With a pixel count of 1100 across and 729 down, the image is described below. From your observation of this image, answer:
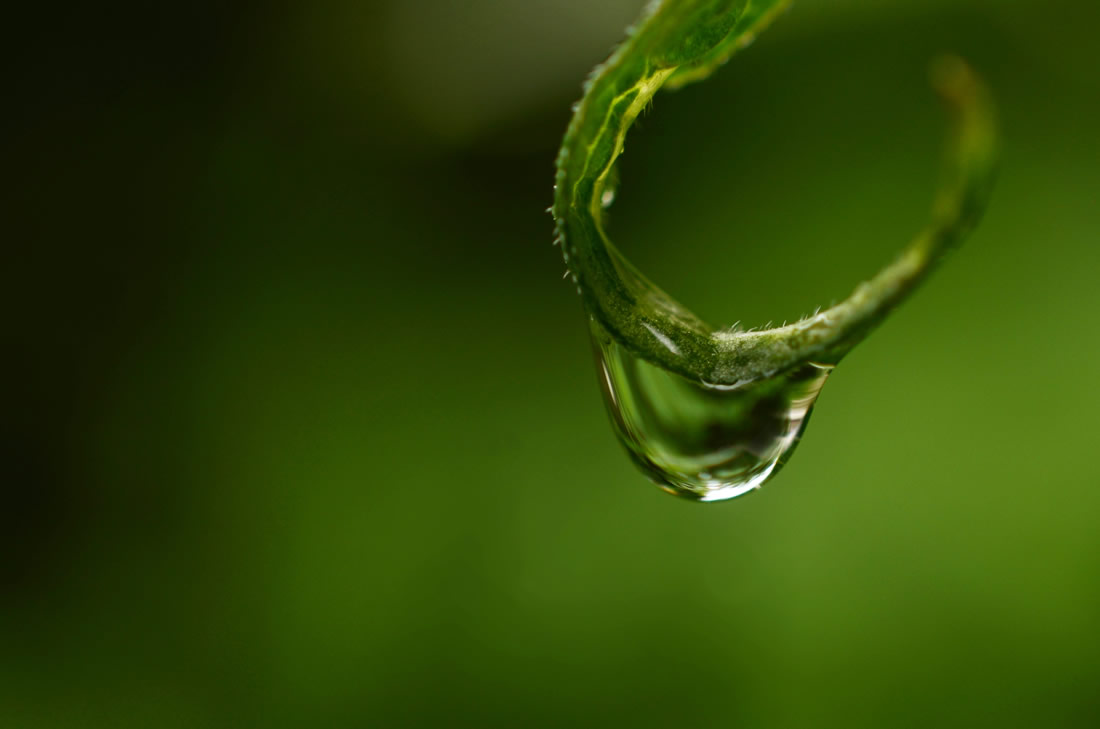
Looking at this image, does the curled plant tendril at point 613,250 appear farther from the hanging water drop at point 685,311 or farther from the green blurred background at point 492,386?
the green blurred background at point 492,386

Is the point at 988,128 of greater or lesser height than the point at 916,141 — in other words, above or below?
below

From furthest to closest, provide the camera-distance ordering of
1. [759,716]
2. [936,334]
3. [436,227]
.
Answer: [436,227] → [936,334] → [759,716]

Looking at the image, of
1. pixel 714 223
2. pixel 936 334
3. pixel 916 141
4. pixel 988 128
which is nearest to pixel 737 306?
pixel 714 223

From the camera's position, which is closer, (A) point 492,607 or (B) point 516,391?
(A) point 492,607

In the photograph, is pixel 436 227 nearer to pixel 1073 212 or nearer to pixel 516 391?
pixel 516 391

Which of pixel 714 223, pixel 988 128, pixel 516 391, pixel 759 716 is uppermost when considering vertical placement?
pixel 714 223

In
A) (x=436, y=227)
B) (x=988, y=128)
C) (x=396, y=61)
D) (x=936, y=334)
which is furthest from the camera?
(x=396, y=61)

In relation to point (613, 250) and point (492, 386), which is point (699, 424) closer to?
point (613, 250)
